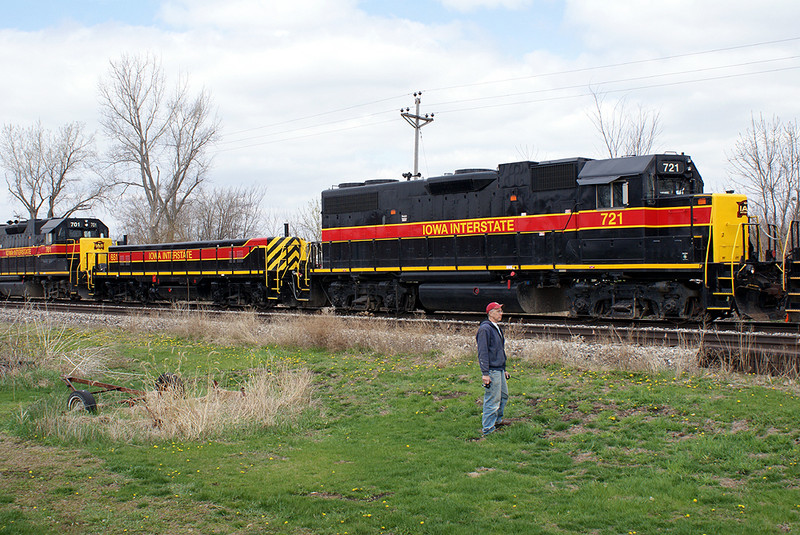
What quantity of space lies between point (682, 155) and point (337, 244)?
1003 centimetres

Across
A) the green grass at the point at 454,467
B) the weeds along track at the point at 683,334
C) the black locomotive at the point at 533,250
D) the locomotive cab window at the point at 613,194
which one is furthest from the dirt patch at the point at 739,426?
the locomotive cab window at the point at 613,194

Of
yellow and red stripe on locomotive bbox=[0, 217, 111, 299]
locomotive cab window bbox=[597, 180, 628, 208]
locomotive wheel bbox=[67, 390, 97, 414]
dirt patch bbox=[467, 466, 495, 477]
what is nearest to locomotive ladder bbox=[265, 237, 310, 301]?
locomotive cab window bbox=[597, 180, 628, 208]

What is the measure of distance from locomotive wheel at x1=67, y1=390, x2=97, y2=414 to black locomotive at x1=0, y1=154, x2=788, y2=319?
1000 centimetres

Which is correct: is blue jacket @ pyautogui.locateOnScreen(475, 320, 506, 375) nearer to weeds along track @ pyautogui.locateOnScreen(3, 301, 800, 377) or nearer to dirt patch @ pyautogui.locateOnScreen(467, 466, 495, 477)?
dirt patch @ pyautogui.locateOnScreen(467, 466, 495, 477)

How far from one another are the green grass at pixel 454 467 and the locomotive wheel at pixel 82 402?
47 centimetres

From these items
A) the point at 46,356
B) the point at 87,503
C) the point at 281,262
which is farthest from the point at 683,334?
the point at 281,262

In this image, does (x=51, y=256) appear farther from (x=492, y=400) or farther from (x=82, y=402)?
(x=492, y=400)

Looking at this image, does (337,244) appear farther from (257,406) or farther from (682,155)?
(257,406)

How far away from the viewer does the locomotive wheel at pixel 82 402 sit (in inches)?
365

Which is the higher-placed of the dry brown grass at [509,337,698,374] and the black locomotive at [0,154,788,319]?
the black locomotive at [0,154,788,319]

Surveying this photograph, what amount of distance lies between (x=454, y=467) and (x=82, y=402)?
217 inches

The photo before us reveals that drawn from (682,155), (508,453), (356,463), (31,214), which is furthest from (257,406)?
(31,214)

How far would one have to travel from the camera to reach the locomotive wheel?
9.27 meters

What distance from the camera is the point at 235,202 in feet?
168
